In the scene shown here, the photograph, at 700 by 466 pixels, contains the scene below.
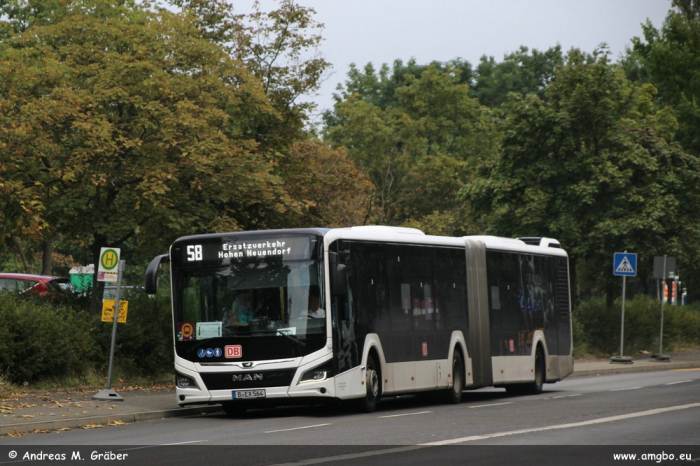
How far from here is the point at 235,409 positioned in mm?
19375

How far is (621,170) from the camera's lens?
38344 mm

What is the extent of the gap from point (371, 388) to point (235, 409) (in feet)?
7.97

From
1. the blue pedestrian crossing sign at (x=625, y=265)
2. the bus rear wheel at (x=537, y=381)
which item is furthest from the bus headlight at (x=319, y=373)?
the blue pedestrian crossing sign at (x=625, y=265)

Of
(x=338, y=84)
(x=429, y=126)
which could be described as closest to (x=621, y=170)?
(x=429, y=126)

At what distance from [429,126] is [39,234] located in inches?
1766

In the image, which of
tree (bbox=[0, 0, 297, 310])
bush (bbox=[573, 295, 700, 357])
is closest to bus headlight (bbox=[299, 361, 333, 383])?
tree (bbox=[0, 0, 297, 310])

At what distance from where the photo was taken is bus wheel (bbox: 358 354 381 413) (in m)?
18.5

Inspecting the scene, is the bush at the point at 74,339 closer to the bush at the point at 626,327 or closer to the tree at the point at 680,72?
the bush at the point at 626,327

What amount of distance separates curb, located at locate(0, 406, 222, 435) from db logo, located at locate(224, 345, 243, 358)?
5.48 feet

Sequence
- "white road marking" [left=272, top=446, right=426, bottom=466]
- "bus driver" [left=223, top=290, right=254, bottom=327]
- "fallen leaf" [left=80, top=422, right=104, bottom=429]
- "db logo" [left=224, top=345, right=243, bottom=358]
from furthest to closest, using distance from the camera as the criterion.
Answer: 1. "bus driver" [left=223, top=290, right=254, bottom=327]
2. "db logo" [left=224, top=345, right=243, bottom=358]
3. "fallen leaf" [left=80, top=422, right=104, bottom=429]
4. "white road marking" [left=272, top=446, right=426, bottom=466]

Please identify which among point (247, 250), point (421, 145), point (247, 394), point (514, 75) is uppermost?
point (514, 75)

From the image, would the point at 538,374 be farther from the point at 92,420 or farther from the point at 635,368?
the point at 92,420

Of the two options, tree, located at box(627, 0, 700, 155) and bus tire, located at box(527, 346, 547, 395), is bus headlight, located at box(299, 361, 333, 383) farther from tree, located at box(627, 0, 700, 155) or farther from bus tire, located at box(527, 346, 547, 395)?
tree, located at box(627, 0, 700, 155)

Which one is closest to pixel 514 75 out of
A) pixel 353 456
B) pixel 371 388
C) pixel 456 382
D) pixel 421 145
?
pixel 421 145
